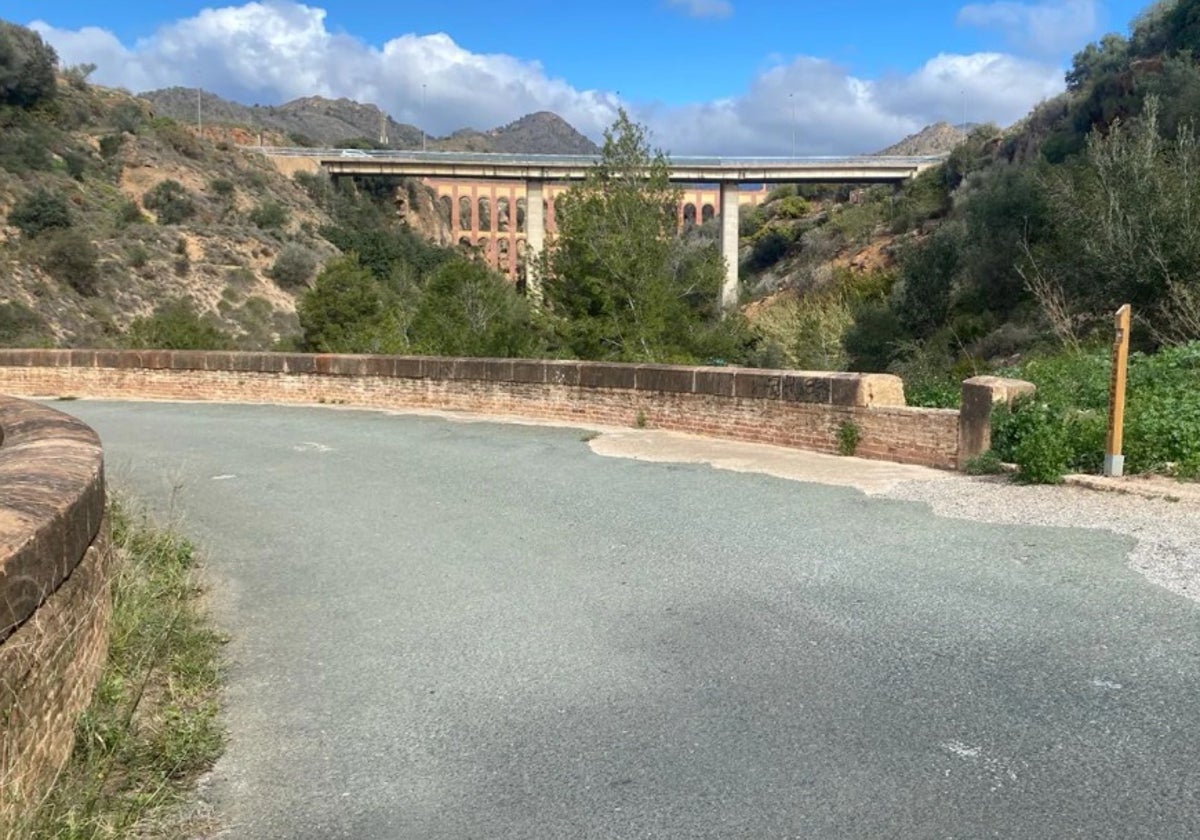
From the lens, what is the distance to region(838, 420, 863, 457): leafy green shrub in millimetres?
10133

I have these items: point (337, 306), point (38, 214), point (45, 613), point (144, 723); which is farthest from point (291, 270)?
point (45, 613)

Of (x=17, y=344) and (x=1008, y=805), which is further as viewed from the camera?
(x=17, y=344)

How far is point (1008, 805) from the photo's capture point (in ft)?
10.6

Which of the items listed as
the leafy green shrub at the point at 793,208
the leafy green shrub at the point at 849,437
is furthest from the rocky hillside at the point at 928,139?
the leafy green shrub at the point at 849,437

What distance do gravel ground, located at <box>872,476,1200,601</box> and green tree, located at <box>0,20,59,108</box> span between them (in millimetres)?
66631

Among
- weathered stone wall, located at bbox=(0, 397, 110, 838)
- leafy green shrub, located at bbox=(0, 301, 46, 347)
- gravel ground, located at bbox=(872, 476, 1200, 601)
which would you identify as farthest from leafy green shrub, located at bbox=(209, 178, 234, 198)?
weathered stone wall, located at bbox=(0, 397, 110, 838)

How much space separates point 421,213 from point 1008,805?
104397 millimetres

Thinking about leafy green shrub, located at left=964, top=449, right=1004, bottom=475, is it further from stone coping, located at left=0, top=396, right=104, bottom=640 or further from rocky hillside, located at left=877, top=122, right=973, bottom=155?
rocky hillside, located at left=877, top=122, right=973, bottom=155

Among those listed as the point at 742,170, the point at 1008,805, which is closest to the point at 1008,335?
the point at 1008,805

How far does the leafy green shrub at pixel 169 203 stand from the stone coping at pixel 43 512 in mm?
59127

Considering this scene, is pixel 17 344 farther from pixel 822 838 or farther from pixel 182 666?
pixel 822 838

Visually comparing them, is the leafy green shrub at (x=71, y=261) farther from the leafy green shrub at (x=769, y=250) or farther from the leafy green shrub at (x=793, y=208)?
the leafy green shrub at (x=793, y=208)

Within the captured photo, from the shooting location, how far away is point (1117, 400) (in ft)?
25.6

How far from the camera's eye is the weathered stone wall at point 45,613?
3002 millimetres
